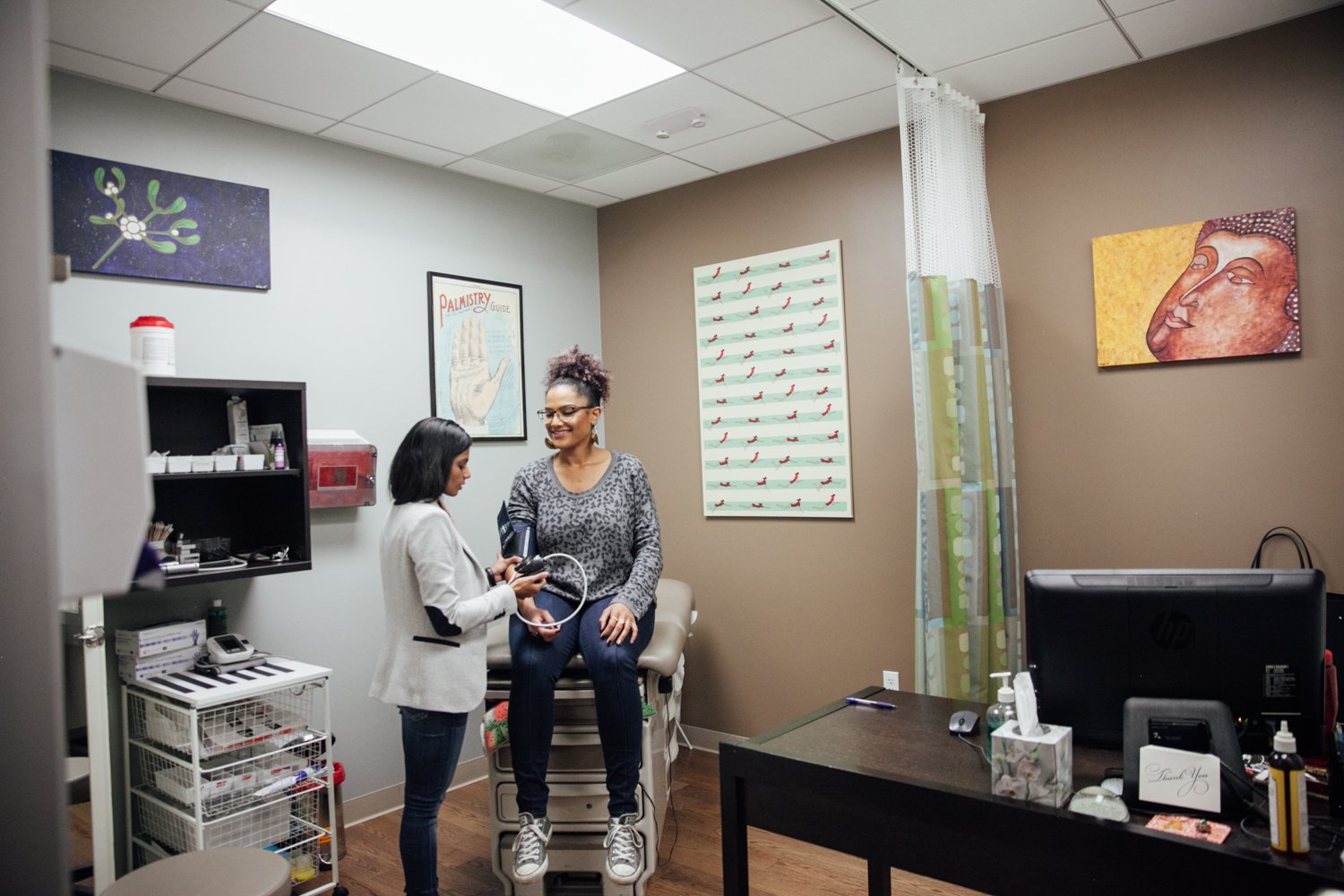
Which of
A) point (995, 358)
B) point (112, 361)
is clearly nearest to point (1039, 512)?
point (995, 358)

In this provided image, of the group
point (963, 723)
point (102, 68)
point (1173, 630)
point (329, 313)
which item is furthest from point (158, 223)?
point (1173, 630)

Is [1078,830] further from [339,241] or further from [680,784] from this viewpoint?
[339,241]

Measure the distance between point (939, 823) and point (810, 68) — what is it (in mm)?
2389

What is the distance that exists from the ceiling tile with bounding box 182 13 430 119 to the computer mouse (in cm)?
248

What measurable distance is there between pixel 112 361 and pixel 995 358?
9.33 feet

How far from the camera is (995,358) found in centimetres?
295

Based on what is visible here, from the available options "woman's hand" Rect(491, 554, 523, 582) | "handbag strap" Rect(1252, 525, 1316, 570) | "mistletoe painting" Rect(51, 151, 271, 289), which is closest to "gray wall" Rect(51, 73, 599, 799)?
"mistletoe painting" Rect(51, 151, 271, 289)

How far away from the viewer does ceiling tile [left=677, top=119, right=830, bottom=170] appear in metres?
3.44

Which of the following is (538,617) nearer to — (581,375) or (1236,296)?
(581,375)

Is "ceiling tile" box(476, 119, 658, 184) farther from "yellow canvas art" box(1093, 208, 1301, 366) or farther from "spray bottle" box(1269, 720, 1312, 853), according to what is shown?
"spray bottle" box(1269, 720, 1312, 853)

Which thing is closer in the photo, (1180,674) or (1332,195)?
(1180,674)

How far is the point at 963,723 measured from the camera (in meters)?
1.79

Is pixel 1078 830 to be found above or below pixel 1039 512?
below

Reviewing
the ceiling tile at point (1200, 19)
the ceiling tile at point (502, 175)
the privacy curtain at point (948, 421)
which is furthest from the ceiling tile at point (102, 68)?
the ceiling tile at point (1200, 19)
